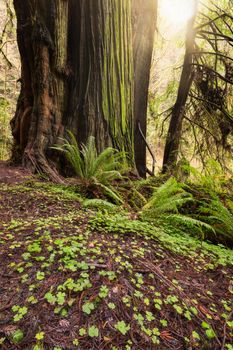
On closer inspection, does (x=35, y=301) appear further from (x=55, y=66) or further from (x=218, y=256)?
(x=55, y=66)

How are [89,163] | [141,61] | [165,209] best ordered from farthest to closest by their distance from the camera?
[141,61] < [89,163] < [165,209]

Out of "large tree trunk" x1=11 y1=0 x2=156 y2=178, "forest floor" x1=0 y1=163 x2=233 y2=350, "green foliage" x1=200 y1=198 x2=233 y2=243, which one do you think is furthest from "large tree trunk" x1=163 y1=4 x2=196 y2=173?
"forest floor" x1=0 y1=163 x2=233 y2=350

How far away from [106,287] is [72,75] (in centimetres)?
357

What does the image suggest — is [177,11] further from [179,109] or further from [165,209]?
[165,209]

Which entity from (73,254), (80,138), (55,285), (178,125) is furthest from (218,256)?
(178,125)

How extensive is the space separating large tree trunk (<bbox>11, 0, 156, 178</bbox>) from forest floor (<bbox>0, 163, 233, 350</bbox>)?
5.94 feet

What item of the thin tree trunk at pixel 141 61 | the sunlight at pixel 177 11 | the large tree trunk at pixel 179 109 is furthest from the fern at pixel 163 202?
the sunlight at pixel 177 11

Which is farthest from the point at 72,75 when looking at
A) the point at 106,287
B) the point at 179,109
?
the point at 106,287

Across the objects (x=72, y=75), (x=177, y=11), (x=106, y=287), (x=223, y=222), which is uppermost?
(x=177, y=11)

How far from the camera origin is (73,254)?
5.62 feet

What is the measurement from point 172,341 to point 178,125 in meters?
4.81

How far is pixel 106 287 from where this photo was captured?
149 cm

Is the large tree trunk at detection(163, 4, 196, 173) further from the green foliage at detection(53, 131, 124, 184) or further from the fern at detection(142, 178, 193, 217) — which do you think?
the fern at detection(142, 178, 193, 217)

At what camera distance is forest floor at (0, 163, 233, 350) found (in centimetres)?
125
